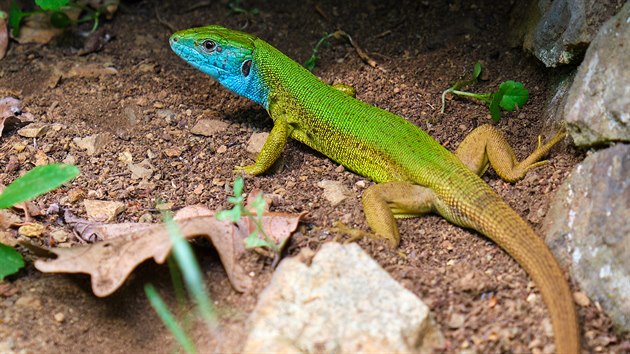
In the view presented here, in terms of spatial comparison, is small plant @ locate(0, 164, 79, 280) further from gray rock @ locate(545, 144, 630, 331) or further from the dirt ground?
gray rock @ locate(545, 144, 630, 331)

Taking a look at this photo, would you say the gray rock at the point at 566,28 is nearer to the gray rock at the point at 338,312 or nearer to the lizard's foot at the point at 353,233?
the lizard's foot at the point at 353,233

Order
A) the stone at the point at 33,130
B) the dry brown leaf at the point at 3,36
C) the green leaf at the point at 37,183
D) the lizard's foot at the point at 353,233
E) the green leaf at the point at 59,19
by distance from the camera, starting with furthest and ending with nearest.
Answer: the green leaf at the point at 59,19 < the dry brown leaf at the point at 3,36 < the stone at the point at 33,130 < the lizard's foot at the point at 353,233 < the green leaf at the point at 37,183

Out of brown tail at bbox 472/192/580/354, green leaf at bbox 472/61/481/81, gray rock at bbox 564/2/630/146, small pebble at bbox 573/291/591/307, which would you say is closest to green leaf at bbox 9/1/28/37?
green leaf at bbox 472/61/481/81

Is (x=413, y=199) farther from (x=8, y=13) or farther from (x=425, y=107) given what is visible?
(x=8, y=13)

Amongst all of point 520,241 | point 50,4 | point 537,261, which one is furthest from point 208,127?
point 537,261

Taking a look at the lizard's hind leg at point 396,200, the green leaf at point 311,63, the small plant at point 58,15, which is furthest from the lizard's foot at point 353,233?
the small plant at point 58,15

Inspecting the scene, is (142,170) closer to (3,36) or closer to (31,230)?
(31,230)
